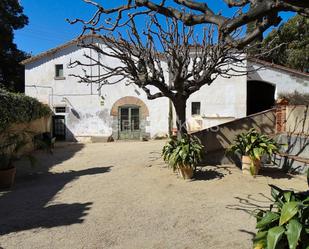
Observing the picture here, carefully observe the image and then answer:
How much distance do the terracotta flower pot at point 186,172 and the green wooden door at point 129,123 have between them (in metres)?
11.5

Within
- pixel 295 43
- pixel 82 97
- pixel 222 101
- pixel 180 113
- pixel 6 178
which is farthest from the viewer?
pixel 295 43

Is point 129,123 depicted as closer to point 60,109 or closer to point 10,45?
point 60,109

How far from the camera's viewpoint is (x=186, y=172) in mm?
7480

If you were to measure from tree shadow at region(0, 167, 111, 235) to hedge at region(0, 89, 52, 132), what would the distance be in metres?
3.55

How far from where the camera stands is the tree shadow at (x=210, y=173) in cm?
763

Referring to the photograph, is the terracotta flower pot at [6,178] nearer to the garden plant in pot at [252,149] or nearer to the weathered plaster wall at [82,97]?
the garden plant in pot at [252,149]

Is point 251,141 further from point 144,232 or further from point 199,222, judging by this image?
point 144,232

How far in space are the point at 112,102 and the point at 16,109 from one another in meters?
7.95

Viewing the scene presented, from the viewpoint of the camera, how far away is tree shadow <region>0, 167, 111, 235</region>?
4742 millimetres

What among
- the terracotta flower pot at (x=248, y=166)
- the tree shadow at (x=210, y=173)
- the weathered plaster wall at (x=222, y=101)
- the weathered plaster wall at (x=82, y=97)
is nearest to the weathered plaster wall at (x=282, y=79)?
the weathered plaster wall at (x=222, y=101)

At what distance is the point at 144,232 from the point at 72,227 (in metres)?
1.09

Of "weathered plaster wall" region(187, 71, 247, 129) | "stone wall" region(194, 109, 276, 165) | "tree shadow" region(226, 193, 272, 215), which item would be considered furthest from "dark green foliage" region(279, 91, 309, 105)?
"tree shadow" region(226, 193, 272, 215)

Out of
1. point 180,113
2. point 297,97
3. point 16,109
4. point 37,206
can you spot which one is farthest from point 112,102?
point 37,206

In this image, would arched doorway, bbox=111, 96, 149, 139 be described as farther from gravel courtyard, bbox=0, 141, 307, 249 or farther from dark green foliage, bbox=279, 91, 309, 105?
gravel courtyard, bbox=0, 141, 307, 249
